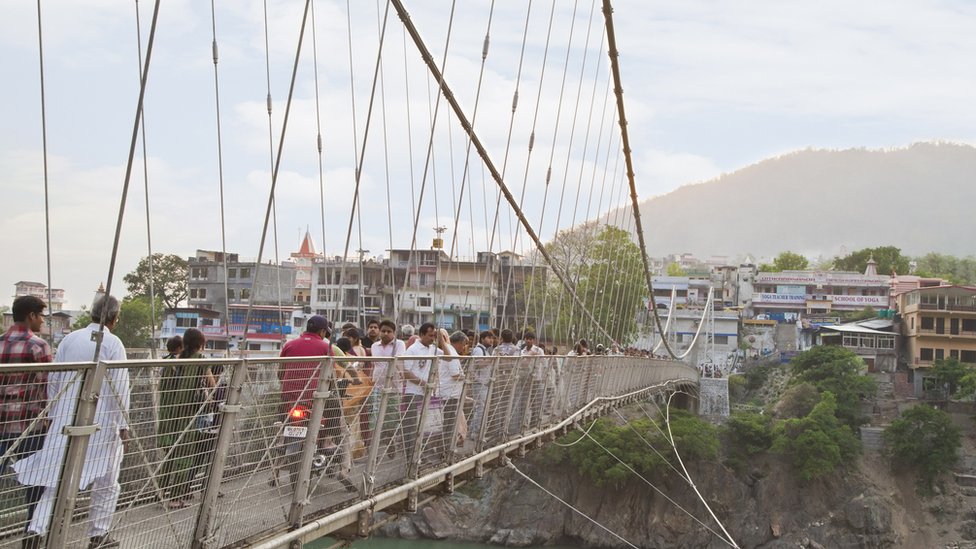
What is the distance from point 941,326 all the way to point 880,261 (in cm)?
3564

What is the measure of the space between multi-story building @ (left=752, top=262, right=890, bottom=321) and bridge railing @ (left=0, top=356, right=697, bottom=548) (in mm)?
62884

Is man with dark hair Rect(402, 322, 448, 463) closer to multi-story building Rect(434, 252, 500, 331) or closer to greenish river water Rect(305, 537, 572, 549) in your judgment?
multi-story building Rect(434, 252, 500, 331)

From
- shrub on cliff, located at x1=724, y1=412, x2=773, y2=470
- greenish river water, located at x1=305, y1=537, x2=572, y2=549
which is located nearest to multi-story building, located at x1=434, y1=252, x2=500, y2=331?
greenish river water, located at x1=305, y1=537, x2=572, y2=549

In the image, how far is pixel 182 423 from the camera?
13.3 ft

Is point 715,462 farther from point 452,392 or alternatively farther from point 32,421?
point 32,421

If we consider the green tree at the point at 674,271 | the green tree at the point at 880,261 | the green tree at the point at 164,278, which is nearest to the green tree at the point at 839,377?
the green tree at the point at 164,278

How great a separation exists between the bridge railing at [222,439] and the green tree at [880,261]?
79.1m

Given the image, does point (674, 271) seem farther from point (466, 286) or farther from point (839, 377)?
point (466, 286)

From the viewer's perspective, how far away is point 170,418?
396 centimetres

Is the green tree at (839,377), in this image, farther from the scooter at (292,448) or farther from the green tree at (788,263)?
the green tree at (788,263)

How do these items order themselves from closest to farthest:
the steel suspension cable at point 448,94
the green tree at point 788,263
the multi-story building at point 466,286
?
the steel suspension cable at point 448,94
the multi-story building at point 466,286
the green tree at point 788,263

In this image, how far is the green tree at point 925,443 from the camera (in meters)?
37.7

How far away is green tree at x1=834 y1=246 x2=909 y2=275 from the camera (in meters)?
82.6

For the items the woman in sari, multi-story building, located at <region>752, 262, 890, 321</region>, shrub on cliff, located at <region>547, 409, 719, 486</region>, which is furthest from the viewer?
multi-story building, located at <region>752, 262, 890, 321</region>
